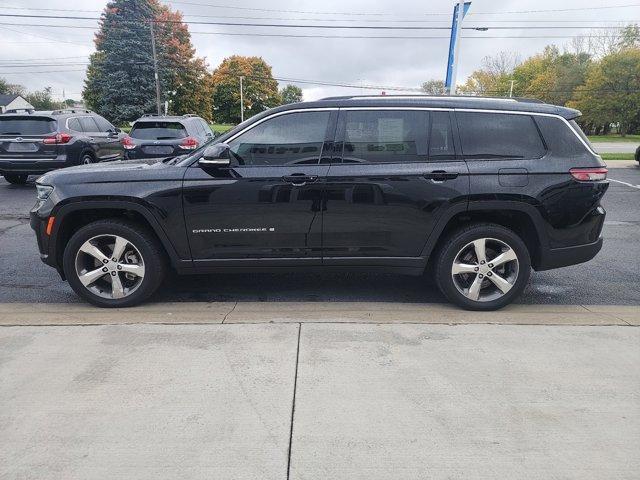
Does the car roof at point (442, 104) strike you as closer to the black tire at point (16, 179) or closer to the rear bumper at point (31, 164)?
the rear bumper at point (31, 164)

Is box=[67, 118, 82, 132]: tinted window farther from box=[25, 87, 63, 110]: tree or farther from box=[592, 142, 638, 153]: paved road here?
box=[25, 87, 63, 110]: tree

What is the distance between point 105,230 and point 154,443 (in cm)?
223

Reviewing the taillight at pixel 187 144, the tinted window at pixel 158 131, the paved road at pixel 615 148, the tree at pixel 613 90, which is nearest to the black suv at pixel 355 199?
the taillight at pixel 187 144

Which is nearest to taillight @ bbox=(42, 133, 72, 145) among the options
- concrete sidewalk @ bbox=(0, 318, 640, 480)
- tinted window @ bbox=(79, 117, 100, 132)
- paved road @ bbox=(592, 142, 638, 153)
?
tinted window @ bbox=(79, 117, 100, 132)

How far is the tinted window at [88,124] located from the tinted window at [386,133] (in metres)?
9.84

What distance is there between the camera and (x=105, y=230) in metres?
4.15

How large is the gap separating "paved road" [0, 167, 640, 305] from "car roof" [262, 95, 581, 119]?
172cm

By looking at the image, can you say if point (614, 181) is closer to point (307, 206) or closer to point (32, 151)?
point (307, 206)

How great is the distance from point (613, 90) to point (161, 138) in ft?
193

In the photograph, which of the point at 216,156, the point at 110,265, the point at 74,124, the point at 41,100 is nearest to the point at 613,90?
the point at 74,124

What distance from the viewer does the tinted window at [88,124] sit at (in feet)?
39.1

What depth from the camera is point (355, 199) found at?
4.10m

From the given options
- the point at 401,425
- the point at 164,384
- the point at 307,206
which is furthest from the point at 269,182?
the point at 401,425

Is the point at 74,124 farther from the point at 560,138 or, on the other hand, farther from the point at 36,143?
the point at 560,138
